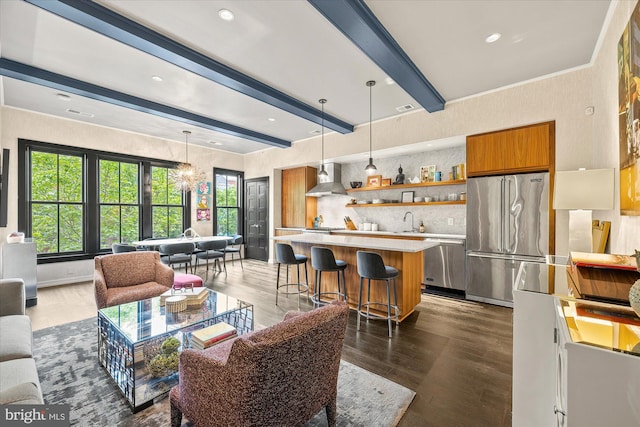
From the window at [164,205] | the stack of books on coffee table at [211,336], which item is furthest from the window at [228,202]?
the stack of books on coffee table at [211,336]

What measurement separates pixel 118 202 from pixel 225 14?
16.5ft

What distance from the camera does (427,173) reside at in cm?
527

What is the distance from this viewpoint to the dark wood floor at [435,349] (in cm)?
188

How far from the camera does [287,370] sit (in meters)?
1.25

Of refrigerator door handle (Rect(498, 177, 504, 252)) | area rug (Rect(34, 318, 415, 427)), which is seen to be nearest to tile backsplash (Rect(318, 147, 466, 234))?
refrigerator door handle (Rect(498, 177, 504, 252))

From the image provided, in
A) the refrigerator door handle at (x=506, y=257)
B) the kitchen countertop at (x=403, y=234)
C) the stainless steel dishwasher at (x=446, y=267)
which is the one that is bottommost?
the stainless steel dishwasher at (x=446, y=267)

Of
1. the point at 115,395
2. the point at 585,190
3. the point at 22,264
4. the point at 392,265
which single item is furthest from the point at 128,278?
the point at 585,190

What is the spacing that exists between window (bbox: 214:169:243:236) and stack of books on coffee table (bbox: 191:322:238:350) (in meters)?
5.66

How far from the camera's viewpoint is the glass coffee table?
193cm

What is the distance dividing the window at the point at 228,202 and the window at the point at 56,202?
2.83 metres

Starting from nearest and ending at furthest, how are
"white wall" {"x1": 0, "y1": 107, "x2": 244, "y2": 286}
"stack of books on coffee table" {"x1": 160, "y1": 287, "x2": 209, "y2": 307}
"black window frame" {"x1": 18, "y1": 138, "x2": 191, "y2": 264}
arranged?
"stack of books on coffee table" {"x1": 160, "y1": 287, "x2": 209, "y2": 307}, "white wall" {"x1": 0, "y1": 107, "x2": 244, "y2": 286}, "black window frame" {"x1": 18, "y1": 138, "x2": 191, "y2": 264}

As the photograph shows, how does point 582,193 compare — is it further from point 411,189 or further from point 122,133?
point 122,133

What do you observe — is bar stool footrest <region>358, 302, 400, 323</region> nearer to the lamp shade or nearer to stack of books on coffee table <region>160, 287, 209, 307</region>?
stack of books on coffee table <region>160, 287, 209, 307</region>

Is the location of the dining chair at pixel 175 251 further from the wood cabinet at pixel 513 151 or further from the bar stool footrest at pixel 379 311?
the wood cabinet at pixel 513 151
